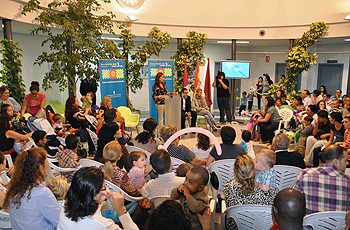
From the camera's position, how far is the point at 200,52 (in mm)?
10117

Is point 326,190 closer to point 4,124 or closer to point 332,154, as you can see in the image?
point 332,154

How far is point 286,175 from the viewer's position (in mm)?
3449

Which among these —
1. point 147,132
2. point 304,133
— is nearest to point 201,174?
point 147,132

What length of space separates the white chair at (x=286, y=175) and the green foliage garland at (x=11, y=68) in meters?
6.02

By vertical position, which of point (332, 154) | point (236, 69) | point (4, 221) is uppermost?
point (236, 69)

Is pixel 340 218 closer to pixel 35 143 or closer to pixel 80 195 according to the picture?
pixel 80 195

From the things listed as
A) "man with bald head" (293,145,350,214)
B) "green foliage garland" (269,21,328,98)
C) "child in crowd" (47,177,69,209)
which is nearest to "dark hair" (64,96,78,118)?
"child in crowd" (47,177,69,209)

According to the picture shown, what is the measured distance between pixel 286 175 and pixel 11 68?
618cm

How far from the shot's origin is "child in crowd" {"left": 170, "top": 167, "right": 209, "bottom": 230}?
2.21 metres

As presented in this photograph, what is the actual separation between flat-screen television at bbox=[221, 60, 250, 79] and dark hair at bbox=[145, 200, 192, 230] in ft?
30.8

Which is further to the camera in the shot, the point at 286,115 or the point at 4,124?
the point at 286,115

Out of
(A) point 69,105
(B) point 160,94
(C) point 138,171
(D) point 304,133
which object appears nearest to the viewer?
(C) point 138,171

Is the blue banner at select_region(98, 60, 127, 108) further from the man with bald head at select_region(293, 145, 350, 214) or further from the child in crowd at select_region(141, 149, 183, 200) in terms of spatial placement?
the man with bald head at select_region(293, 145, 350, 214)

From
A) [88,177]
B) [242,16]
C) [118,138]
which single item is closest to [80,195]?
[88,177]
